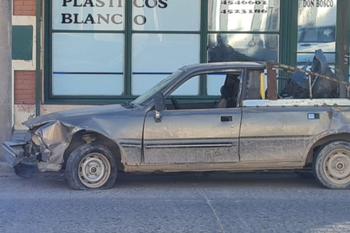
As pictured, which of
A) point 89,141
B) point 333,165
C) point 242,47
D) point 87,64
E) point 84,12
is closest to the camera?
point 89,141

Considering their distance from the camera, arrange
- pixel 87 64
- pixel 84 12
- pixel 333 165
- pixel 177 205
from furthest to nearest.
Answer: pixel 87 64, pixel 84 12, pixel 333 165, pixel 177 205

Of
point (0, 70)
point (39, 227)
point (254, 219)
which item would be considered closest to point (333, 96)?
point (254, 219)

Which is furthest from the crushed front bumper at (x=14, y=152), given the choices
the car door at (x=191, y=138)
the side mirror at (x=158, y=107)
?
the side mirror at (x=158, y=107)

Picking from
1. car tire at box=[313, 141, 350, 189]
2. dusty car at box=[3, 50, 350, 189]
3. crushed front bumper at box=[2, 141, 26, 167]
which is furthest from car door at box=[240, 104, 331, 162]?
crushed front bumper at box=[2, 141, 26, 167]

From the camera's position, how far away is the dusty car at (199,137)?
821cm

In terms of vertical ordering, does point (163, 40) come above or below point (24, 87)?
above

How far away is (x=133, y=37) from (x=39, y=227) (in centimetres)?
711

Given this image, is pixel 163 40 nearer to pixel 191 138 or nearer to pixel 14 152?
pixel 191 138

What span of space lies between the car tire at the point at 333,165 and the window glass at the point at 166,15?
5.36m

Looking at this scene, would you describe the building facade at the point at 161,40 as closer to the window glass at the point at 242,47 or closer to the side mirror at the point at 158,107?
the window glass at the point at 242,47

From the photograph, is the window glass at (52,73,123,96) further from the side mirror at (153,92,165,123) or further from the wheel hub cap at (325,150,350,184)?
the wheel hub cap at (325,150,350,184)

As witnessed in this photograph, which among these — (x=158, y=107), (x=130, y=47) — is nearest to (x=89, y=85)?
(x=130, y=47)

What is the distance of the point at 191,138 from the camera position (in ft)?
27.0

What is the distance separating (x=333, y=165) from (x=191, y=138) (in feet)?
6.53
